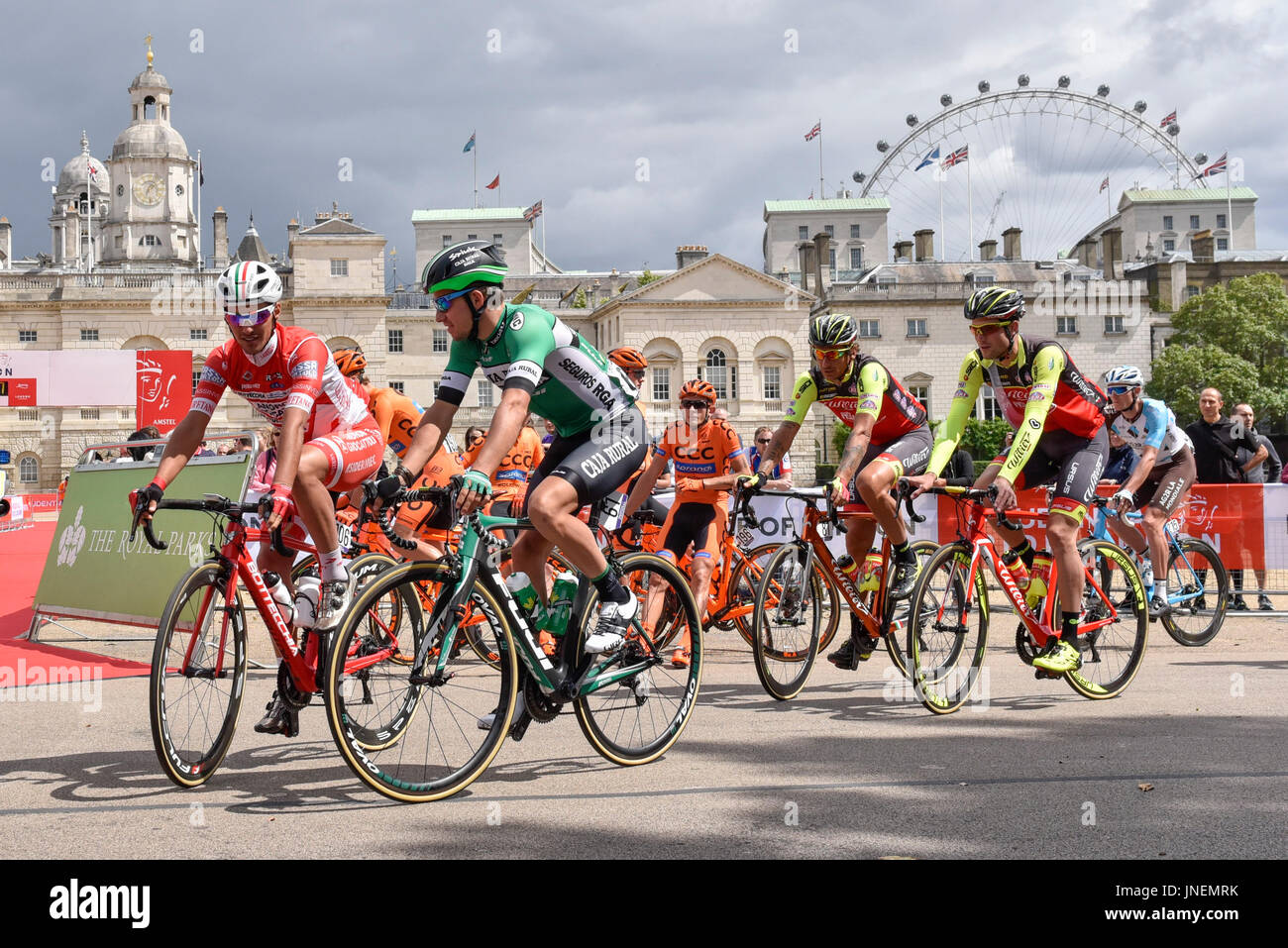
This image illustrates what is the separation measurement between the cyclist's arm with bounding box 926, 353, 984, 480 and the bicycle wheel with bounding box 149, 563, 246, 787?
392cm

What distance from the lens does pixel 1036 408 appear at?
6.95 metres

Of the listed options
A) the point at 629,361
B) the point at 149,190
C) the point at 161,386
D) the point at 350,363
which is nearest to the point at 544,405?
the point at 350,363

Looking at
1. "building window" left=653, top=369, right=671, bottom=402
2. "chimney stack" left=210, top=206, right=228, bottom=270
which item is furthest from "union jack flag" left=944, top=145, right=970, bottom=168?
"chimney stack" left=210, top=206, right=228, bottom=270

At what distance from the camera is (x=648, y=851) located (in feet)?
→ 13.4

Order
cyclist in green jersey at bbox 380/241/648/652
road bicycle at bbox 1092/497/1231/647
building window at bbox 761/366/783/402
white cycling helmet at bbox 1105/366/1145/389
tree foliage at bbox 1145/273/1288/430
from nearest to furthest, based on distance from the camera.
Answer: cyclist in green jersey at bbox 380/241/648/652
road bicycle at bbox 1092/497/1231/647
white cycling helmet at bbox 1105/366/1145/389
tree foliage at bbox 1145/273/1288/430
building window at bbox 761/366/783/402

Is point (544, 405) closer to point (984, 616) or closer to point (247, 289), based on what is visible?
point (247, 289)

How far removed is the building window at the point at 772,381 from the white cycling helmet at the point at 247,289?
85601mm

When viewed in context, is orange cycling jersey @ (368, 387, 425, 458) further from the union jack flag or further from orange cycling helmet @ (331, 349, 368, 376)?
the union jack flag

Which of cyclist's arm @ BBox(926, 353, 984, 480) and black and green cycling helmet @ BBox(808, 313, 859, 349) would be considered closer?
cyclist's arm @ BBox(926, 353, 984, 480)

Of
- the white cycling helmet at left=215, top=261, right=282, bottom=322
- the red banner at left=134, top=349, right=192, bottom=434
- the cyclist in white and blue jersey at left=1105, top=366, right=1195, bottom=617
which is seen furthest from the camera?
the red banner at left=134, top=349, right=192, bottom=434

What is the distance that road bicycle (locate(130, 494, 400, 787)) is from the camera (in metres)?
4.92

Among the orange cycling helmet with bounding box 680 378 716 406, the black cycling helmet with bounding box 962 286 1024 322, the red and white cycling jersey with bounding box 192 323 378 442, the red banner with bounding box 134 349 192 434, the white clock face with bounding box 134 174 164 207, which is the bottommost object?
the red and white cycling jersey with bounding box 192 323 378 442

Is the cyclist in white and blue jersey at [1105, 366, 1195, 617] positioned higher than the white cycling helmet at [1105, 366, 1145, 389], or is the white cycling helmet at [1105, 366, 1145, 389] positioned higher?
the white cycling helmet at [1105, 366, 1145, 389]
